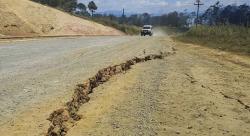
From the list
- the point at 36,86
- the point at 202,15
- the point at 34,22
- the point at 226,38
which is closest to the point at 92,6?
the point at 202,15

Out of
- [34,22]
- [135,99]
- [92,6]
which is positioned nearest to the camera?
[135,99]

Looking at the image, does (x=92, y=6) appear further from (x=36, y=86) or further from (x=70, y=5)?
(x=36, y=86)

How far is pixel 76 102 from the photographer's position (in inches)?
347

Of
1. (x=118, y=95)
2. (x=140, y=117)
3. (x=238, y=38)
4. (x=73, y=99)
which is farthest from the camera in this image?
(x=238, y=38)

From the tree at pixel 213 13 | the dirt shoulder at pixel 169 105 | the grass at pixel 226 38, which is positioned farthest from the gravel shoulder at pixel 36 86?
the tree at pixel 213 13

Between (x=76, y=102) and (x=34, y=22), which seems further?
(x=34, y=22)

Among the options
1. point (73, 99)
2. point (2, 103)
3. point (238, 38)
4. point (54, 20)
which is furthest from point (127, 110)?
point (54, 20)

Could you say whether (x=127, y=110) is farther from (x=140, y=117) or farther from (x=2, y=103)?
(x=2, y=103)

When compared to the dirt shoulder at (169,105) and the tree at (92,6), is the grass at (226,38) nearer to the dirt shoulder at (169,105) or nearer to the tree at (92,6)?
the dirt shoulder at (169,105)

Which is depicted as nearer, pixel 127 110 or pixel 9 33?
pixel 127 110

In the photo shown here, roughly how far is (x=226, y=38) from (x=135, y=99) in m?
23.5

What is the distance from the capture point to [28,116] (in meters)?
7.49

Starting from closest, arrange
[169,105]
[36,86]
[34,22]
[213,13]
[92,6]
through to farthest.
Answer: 1. [169,105]
2. [36,86]
3. [34,22]
4. [213,13]
5. [92,6]

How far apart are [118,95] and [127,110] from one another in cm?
151
